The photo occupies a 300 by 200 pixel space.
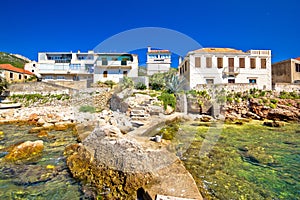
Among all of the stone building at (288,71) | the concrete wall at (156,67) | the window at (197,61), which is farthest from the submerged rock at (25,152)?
the concrete wall at (156,67)

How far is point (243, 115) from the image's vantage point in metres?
16.6

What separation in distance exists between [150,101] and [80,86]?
16693 mm

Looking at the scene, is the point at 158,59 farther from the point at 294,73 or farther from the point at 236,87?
the point at 294,73

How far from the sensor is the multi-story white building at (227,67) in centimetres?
2080

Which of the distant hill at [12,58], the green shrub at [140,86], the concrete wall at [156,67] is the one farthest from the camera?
the distant hill at [12,58]

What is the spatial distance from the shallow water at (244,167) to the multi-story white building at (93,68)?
2498 centimetres

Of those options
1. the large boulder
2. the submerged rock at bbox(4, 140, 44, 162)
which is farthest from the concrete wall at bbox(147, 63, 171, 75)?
the submerged rock at bbox(4, 140, 44, 162)

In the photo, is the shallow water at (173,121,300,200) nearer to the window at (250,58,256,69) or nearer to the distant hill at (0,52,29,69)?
the window at (250,58,256,69)

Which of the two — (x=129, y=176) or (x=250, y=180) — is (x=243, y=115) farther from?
(x=129, y=176)

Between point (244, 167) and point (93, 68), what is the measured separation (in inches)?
1188

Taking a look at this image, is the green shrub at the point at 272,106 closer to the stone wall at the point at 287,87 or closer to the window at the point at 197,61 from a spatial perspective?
the stone wall at the point at 287,87

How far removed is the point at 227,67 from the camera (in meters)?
21.0

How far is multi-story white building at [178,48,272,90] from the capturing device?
2080 cm

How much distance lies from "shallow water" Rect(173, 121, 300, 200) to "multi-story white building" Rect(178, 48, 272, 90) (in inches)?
539
